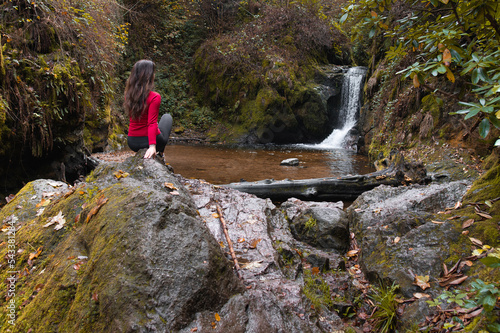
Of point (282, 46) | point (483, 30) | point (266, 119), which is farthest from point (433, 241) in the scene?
point (282, 46)

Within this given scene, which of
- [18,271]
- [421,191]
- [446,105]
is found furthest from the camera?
[446,105]

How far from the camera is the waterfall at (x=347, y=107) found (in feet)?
49.6

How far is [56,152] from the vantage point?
17.6 feet

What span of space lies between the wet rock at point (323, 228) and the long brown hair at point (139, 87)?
8.59 feet

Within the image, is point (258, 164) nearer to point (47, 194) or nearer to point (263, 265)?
point (47, 194)

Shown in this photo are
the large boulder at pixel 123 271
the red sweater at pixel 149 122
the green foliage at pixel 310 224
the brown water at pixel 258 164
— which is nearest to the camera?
the large boulder at pixel 123 271

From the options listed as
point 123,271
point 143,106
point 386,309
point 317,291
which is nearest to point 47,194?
point 143,106

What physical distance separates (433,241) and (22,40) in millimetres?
6732

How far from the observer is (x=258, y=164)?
32.4ft

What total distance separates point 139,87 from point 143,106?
0.73 feet

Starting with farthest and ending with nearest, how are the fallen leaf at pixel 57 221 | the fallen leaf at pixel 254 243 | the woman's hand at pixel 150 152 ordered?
the woman's hand at pixel 150 152 < the fallen leaf at pixel 254 243 < the fallen leaf at pixel 57 221

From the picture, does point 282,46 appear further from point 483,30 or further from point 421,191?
point 483,30

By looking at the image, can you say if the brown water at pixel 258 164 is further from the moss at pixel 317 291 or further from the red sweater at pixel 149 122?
the moss at pixel 317 291

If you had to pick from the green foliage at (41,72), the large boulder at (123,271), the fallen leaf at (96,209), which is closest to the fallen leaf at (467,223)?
the large boulder at (123,271)
